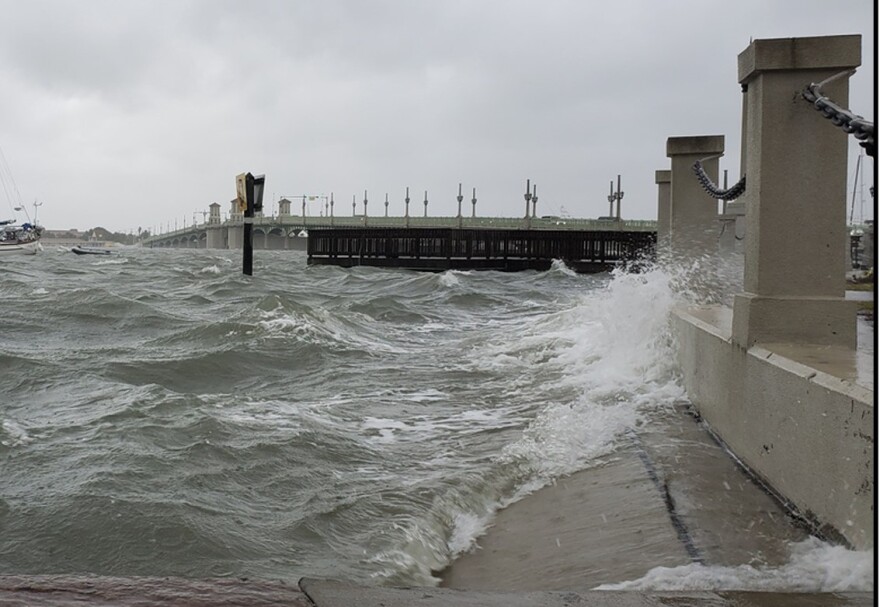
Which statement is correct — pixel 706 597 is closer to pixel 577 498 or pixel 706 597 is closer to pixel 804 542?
pixel 804 542

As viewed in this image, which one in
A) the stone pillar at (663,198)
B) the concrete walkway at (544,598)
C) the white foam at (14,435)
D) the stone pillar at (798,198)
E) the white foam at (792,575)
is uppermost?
the stone pillar at (663,198)

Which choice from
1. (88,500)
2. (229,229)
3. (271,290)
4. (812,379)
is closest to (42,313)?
(271,290)

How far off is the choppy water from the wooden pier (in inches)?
1001

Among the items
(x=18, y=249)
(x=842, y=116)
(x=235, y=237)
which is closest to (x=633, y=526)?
(x=842, y=116)

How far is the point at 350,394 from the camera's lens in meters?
8.69

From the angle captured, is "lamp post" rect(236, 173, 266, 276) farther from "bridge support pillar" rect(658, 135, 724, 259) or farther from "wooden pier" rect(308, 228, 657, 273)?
"bridge support pillar" rect(658, 135, 724, 259)

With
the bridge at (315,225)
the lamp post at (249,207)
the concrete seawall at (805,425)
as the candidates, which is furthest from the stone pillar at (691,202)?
the bridge at (315,225)

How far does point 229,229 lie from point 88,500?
13509 cm

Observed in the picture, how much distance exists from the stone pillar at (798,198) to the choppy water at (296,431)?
5.64 ft

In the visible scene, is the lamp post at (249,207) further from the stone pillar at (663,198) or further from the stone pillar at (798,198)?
the stone pillar at (798,198)

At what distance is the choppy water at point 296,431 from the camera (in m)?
4.31

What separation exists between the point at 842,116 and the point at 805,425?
138 cm

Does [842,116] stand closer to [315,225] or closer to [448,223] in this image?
[448,223]

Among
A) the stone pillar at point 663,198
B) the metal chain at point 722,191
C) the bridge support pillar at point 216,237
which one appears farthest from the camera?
the bridge support pillar at point 216,237
